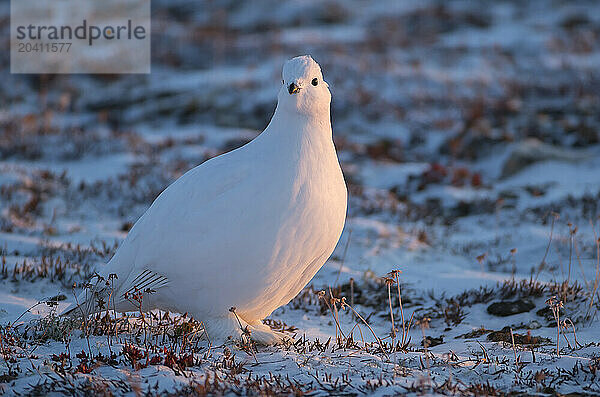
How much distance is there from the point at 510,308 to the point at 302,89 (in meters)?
2.58

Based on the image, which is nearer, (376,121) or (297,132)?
(297,132)

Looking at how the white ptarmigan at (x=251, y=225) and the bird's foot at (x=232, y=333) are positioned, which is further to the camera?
the bird's foot at (x=232, y=333)

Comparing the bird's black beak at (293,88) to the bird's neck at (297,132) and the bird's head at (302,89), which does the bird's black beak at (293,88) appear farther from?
the bird's neck at (297,132)

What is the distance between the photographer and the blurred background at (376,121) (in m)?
8.06

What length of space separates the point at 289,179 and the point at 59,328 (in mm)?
1725

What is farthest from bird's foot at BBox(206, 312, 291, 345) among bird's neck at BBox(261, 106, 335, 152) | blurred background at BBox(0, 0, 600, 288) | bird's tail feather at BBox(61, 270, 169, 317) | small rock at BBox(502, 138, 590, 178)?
small rock at BBox(502, 138, 590, 178)

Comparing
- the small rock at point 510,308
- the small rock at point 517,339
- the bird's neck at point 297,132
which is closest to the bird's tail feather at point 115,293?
the bird's neck at point 297,132

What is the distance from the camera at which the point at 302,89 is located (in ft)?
12.1

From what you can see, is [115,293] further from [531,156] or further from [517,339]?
[531,156]

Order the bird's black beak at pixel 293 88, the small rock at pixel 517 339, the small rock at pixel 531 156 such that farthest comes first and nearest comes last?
1. the small rock at pixel 531 156
2. the small rock at pixel 517 339
3. the bird's black beak at pixel 293 88

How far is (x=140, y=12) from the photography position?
24984mm

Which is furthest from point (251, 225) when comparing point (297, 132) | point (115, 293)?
point (115, 293)

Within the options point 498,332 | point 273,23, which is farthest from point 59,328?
point 273,23

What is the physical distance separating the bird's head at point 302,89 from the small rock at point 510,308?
2.34 m
